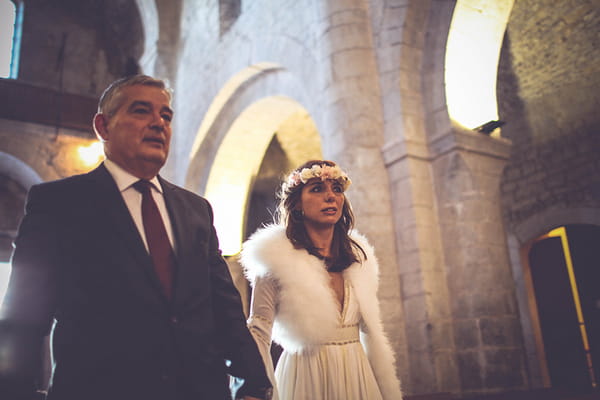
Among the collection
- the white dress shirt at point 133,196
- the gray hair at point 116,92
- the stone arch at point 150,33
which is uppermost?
the stone arch at point 150,33

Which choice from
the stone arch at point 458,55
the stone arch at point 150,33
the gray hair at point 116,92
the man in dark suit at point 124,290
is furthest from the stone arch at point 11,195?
the man in dark suit at point 124,290

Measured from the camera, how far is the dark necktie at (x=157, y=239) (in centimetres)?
145

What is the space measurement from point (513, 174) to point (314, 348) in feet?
26.8

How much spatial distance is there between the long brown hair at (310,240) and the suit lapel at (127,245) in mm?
1053

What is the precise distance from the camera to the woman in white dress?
2.14m

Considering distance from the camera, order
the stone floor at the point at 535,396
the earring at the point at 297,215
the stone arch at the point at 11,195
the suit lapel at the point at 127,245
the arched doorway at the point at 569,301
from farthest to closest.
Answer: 1. the stone arch at the point at 11,195
2. the arched doorway at the point at 569,301
3. the stone floor at the point at 535,396
4. the earring at the point at 297,215
5. the suit lapel at the point at 127,245

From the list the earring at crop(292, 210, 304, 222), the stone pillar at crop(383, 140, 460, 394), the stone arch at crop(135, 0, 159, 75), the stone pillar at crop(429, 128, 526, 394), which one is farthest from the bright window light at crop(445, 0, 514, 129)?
the stone arch at crop(135, 0, 159, 75)

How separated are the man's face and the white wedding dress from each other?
0.92 metres

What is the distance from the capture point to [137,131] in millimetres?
1555

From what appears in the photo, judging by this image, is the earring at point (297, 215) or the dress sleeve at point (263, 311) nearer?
the dress sleeve at point (263, 311)

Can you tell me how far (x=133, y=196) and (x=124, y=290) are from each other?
350mm

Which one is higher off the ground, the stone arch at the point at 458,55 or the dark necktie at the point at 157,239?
the stone arch at the point at 458,55

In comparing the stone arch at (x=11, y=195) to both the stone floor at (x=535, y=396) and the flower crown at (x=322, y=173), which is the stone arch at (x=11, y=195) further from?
the stone floor at (x=535, y=396)

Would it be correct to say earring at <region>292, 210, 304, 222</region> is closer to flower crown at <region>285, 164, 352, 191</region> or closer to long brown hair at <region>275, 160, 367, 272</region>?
long brown hair at <region>275, 160, 367, 272</region>
